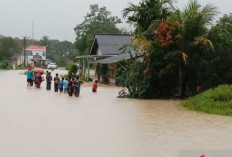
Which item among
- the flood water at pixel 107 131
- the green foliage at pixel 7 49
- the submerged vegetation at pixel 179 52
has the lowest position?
the flood water at pixel 107 131

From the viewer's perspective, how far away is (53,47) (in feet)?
445

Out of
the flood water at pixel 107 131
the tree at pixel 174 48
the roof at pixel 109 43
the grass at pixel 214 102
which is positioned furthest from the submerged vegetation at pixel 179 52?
the roof at pixel 109 43

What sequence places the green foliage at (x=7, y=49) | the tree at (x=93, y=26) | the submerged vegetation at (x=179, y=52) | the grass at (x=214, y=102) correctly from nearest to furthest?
the grass at (x=214, y=102) → the submerged vegetation at (x=179, y=52) → the tree at (x=93, y=26) → the green foliage at (x=7, y=49)

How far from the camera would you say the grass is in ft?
48.1

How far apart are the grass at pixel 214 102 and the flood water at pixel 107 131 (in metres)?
Result: 0.71

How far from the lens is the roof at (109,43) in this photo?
3942cm

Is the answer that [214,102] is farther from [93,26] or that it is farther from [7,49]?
[7,49]

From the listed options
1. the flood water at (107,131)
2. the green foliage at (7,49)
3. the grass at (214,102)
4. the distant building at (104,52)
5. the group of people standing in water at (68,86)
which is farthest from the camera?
the green foliage at (7,49)

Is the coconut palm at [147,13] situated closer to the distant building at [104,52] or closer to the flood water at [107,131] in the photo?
the flood water at [107,131]

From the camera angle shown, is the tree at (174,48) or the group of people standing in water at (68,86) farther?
the group of people standing in water at (68,86)

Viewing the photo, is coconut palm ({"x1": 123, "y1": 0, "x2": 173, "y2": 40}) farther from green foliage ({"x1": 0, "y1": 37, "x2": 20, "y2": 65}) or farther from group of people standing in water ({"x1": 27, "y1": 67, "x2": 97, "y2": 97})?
green foliage ({"x1": 0, "y1": 37, "x2": 20, "y2": 65})

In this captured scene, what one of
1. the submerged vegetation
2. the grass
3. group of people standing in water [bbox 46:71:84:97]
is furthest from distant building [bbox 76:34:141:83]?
the grass

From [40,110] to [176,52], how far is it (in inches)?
299

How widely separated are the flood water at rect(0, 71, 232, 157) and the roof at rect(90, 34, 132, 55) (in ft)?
76.5
